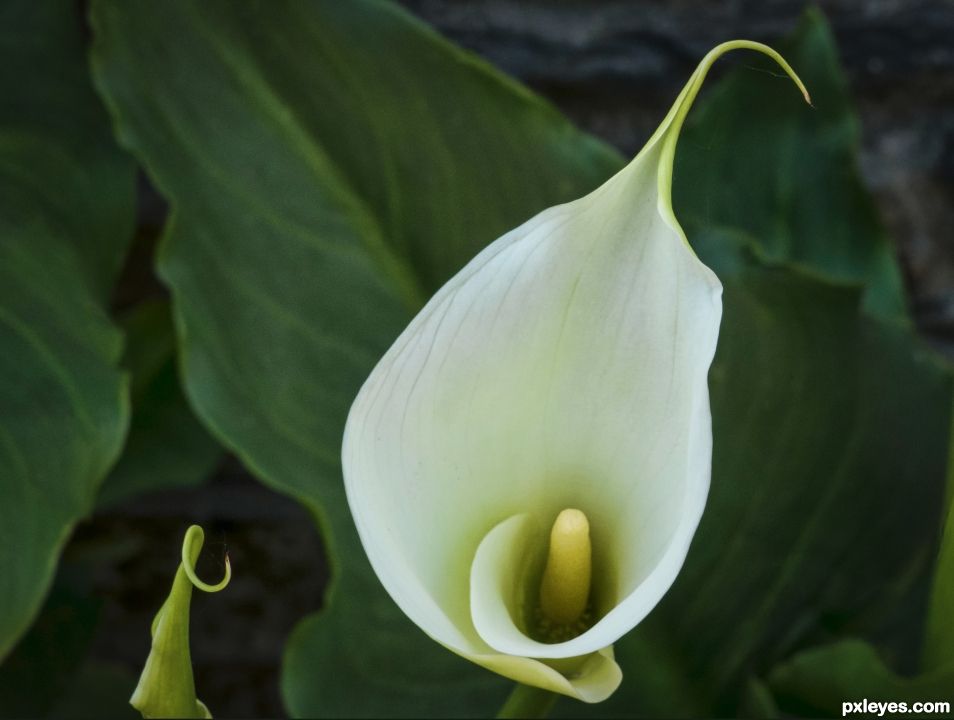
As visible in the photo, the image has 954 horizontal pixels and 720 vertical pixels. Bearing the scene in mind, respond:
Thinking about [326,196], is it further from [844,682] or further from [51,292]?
[844,682]

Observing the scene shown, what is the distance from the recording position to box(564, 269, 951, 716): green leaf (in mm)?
376

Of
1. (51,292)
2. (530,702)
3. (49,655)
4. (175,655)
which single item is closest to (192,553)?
(175,655)

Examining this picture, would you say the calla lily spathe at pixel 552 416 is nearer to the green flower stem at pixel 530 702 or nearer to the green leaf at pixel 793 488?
the green flower stem at pixel 530 702

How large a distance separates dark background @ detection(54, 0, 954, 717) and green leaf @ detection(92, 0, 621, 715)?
11 centimetres

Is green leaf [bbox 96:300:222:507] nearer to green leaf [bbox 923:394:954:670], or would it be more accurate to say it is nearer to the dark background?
the dark background

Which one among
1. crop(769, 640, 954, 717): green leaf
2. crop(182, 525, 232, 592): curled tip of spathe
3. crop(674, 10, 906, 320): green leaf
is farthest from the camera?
crop(674, 10, 906, 320): green leaf

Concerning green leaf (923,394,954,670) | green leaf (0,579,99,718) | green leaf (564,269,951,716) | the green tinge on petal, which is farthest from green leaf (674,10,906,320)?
green leaf (0,579,99,718)

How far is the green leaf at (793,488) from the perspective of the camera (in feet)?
1.24

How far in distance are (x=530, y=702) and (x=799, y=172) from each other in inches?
11.7

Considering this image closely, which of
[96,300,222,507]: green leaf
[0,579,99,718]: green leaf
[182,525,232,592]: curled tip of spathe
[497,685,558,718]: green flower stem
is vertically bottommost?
[0,579,99,718]: green leaf

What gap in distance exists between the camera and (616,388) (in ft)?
0.74

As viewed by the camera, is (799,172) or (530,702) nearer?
(530,702)

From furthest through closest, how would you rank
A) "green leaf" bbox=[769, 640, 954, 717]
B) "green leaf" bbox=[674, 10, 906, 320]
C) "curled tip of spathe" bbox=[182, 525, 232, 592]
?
"green leaf" bbox=[674, 10, 906, 320] → "green leaf" bbox=[769, 640, 954, 717] → "curled tip of spathe" bbox=[182, 525, 232, 592]

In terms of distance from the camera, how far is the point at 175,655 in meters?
0.20
